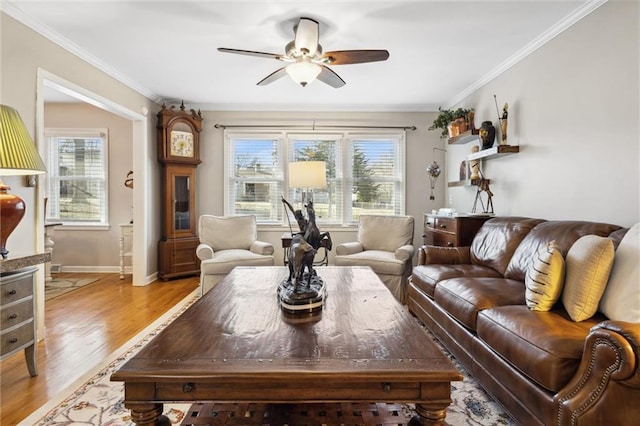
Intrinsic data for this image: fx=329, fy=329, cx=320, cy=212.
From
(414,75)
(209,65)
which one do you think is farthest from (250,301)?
(414,75)

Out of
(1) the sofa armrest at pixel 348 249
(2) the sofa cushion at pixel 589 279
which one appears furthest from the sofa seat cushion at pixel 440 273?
(1) the sofa armrest at pixel 348 249

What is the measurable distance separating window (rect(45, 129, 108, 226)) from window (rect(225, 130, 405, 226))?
198 cm

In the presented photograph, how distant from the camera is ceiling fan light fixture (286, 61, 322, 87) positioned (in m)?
2.49

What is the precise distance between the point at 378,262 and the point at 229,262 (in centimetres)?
164

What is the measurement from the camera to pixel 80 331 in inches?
110

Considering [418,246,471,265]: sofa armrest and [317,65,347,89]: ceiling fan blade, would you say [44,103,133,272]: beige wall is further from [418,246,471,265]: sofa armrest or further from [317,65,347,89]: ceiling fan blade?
[418,246,471,265]: sofa armrest

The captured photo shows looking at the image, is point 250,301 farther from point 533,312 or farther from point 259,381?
point 533,312

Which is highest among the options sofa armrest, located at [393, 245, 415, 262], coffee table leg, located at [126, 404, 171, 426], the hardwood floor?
sofa armrest, located at [393, 245, 415, 262]

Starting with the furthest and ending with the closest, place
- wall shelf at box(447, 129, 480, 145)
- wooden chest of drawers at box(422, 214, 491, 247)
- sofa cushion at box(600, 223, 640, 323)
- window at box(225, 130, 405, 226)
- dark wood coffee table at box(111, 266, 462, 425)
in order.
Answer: window at box(225, 130, 405, 226), wall shelf at box(447, 129, 480, 145), wooden chest of drawers at box(422, 214, 491, 247), sofa cushion at box(600, 223, 640, 323), dark wood coffee table at box(111, 266, 462, 425)

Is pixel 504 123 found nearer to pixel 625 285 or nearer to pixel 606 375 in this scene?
pixel 625 285

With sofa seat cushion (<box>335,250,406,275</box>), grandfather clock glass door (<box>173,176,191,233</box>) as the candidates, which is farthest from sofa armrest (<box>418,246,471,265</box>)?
grandfather clock glass door (<box>173,176,191,233</box>)

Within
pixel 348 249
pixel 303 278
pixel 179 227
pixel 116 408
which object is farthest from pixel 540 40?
pixel 179 227

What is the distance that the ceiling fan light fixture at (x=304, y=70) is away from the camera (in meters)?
2.49

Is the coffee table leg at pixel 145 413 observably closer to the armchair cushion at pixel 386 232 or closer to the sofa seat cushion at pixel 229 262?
the sofa seat cushion at pixel 229 262
